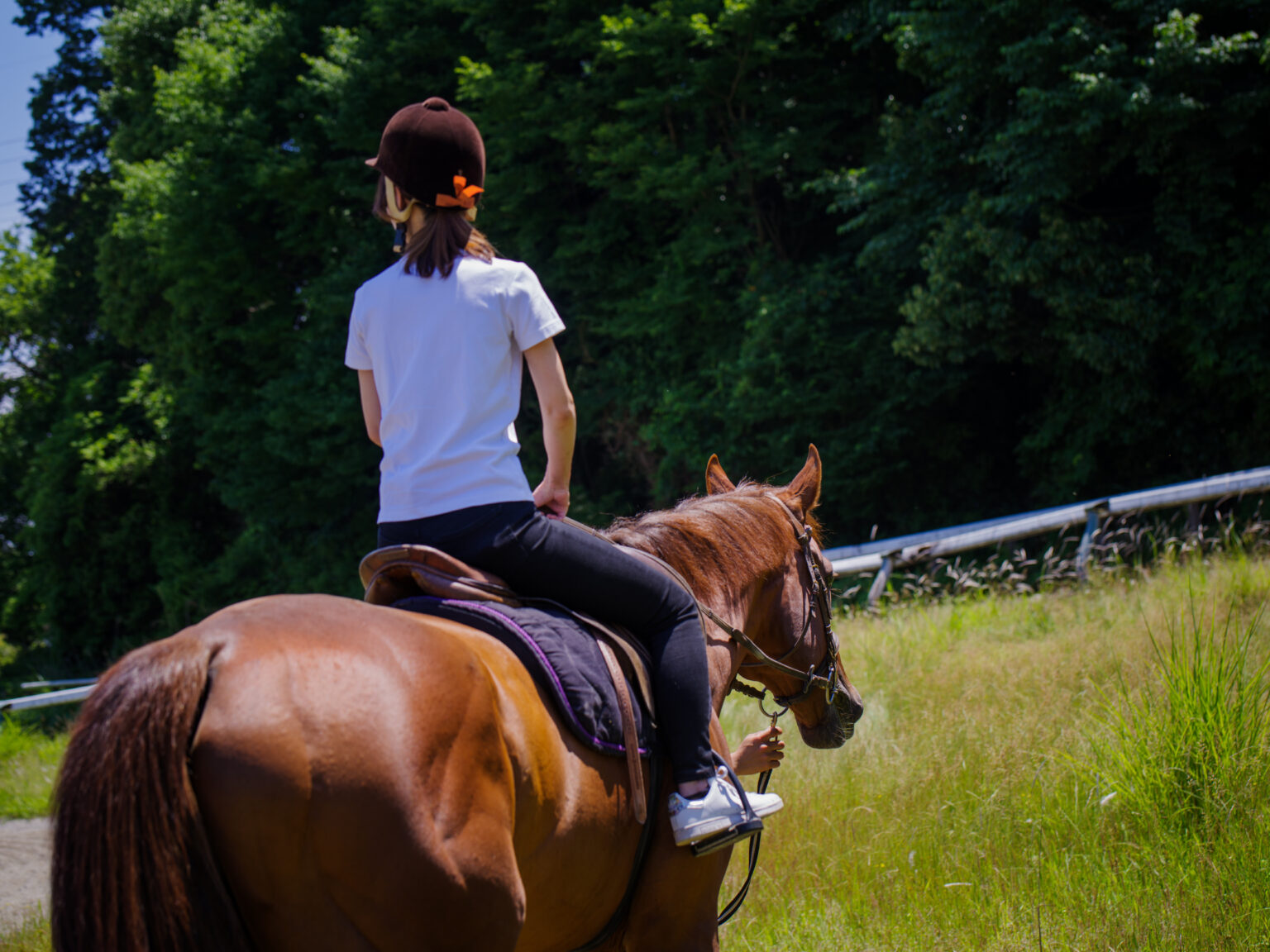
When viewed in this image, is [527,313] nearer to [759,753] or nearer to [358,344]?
[358,344]

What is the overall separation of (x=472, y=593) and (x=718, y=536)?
1.13m

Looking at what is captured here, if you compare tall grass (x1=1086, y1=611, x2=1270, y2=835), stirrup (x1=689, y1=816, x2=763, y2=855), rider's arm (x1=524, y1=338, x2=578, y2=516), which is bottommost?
tall grass (x1=1086, y1=611, x2=1270, y2=835)

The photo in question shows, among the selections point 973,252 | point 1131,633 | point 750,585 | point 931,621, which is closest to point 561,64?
point 973,252

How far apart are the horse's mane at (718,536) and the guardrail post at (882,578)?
18.0ft

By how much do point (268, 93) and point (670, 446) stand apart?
46.2 ft

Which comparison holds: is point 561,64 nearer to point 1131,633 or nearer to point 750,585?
point 1131,633

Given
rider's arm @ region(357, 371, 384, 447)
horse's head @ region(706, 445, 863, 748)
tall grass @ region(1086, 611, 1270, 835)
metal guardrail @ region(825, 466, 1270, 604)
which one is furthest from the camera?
metal guardrail @ region(825, 466, 1270, 604)

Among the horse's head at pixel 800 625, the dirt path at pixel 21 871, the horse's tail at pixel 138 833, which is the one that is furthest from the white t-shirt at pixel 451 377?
the dirt path at pixel 21 871

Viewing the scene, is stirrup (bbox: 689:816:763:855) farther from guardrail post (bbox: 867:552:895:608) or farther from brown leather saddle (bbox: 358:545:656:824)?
guardrail post (bbox: 867:552:895:608)

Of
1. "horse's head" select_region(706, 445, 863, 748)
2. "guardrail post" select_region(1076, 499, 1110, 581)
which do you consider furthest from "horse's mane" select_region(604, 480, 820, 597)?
"guardrail post" select_region(1076, 499, 1110, 581)

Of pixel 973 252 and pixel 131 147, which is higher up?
pixel 131 147

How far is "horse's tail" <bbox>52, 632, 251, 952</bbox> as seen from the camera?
152cm

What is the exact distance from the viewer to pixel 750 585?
3258 mm

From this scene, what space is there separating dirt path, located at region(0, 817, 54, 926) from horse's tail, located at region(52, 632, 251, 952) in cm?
352
